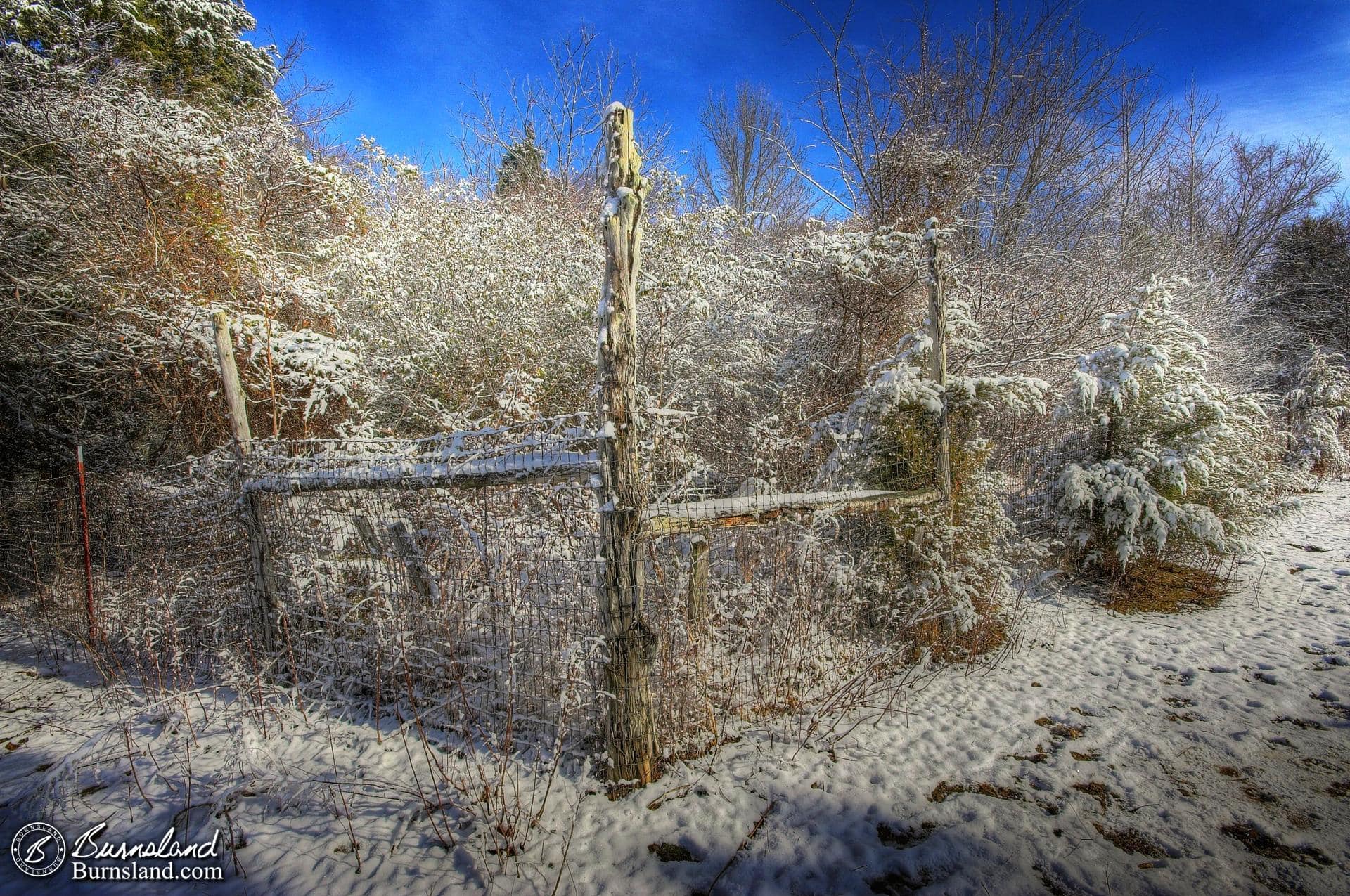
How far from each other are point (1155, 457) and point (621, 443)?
5.54 m

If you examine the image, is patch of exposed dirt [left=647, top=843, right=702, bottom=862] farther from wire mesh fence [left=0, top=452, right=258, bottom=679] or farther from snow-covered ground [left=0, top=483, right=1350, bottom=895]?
wire mesh fence [left=0, top=452, right=258, bottom=679]

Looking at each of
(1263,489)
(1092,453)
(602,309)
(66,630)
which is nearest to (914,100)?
(1092,453)

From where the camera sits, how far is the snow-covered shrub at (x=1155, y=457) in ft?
16.4

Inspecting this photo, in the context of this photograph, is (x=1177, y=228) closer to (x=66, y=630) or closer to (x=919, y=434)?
(x=919, y=434)

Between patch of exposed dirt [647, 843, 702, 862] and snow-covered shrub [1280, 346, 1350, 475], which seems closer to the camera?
patch of exposed dirt [647, 843, 702, 862]

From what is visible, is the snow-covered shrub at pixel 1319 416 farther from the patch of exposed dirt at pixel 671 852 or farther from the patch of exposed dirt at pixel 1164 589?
the patch of exposed dirt at pixel 671 852

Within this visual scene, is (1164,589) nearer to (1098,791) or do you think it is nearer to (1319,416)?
(1098,791)

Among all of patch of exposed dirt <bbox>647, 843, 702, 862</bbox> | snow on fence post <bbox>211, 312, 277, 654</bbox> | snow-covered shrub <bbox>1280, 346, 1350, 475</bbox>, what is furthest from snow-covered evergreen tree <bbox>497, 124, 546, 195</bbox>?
snow-covered shrub <bbox>1280, 346, 1350, 475</bbox>

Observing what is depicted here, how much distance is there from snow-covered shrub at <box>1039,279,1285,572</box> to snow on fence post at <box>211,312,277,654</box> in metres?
6.88

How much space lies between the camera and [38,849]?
239 cm

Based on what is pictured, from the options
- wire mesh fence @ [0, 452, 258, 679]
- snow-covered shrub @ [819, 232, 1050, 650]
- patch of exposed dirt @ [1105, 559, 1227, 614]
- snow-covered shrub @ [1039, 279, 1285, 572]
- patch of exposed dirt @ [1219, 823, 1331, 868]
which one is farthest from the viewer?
patch of exposed dirt @ [1105, 559, 1227, 614]

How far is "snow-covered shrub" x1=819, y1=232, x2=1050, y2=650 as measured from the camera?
4.08m

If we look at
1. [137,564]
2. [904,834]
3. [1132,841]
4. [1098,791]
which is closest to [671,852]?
[904,834]

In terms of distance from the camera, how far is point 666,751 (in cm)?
288
